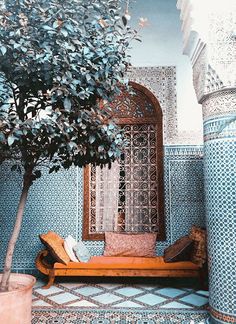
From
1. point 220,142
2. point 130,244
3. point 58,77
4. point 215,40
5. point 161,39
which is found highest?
point 161,39

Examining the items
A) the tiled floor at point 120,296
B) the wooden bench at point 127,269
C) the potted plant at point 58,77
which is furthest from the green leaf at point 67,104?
the wooden bench at point 127,269

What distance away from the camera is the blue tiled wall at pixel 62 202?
4.99m

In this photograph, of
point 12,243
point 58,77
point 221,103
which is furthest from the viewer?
point 221,103

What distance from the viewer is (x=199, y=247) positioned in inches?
167

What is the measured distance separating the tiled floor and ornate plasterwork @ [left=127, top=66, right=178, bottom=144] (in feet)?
7.23

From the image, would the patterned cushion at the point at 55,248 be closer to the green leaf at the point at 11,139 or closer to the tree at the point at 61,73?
the tree at the point at 61,73

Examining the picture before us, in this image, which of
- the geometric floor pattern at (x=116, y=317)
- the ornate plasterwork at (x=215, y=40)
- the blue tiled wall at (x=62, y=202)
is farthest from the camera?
the blue tiled wall at (x=62, y=202)

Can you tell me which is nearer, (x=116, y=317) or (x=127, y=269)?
(x=116, y=317)

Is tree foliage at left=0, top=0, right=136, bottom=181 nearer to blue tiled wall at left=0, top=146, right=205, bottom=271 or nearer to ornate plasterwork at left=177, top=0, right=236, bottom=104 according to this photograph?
ornate plasterwork at left=177, top=0, right=236, bottom=104

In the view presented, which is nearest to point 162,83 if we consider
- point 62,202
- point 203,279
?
point 62,202

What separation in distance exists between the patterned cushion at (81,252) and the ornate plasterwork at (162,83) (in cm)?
200

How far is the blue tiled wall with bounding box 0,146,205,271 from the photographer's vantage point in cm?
499

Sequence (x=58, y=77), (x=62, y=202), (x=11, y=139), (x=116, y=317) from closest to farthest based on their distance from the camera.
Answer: (x=11, y=139) → (x=58, y=77) → (x=116, y=317) → (x=62, y=202)

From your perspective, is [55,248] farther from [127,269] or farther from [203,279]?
[203,279]
